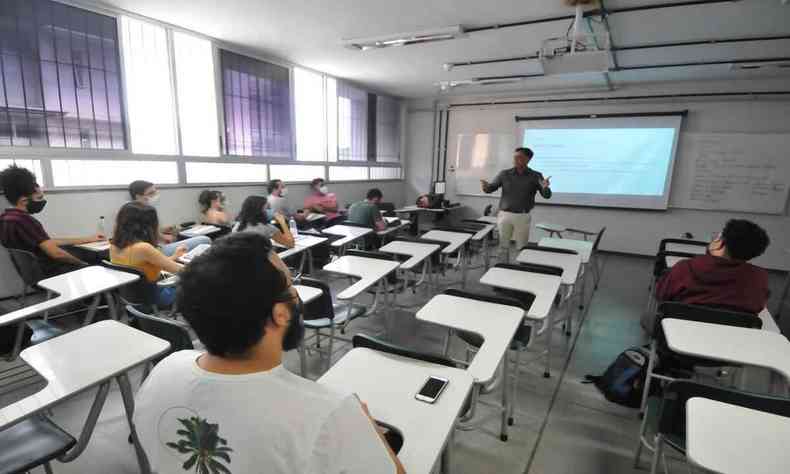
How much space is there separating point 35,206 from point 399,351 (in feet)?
11.1

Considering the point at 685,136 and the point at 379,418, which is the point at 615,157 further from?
the point at 379,418

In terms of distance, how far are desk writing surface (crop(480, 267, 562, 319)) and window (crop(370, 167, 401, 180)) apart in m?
5.63

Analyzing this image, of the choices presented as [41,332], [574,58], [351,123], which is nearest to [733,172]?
[574,58]

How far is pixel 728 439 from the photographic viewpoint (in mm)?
1054

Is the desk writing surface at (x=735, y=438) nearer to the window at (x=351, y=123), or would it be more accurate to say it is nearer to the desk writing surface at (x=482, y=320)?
the desk writing surface at (x=482, y=320)

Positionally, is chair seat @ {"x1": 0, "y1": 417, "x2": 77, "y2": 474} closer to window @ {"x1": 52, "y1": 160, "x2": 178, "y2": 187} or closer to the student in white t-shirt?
the student in white t-shirt

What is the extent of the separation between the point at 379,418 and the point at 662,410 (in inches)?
45.5

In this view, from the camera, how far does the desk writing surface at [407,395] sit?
38.3 inches

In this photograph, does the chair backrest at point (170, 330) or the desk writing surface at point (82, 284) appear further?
the desk writing surface at point (82, 284)

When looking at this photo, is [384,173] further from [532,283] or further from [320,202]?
[532,283]

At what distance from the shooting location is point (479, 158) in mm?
7637

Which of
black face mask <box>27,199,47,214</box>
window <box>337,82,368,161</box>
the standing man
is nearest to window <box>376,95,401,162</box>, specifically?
window <box>337,82,368,161</box>

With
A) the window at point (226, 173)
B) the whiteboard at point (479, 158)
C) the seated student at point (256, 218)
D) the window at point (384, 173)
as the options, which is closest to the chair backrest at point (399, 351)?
the seated student at point (256, 218)

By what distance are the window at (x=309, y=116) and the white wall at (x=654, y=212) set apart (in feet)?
9.45
